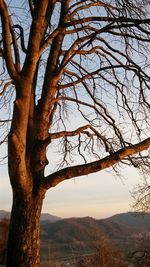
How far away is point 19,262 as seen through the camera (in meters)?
4.91

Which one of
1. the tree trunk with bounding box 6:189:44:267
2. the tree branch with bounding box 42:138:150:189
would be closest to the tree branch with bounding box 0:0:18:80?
the tree branch with bounding box 42:138:150:189

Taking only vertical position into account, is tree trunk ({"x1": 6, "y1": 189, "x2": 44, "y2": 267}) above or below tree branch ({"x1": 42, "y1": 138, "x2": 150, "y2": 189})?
below

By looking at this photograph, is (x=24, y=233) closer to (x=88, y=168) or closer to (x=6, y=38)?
(x=88, y=168)

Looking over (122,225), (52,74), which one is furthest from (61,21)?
(122,225)

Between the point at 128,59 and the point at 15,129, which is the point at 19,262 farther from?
the point at 128,59

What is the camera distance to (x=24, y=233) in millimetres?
4988

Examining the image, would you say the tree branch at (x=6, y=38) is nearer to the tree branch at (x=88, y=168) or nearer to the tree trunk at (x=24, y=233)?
the tree branch at (x=88, y=168)

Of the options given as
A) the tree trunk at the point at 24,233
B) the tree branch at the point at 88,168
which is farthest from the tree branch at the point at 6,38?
the tree trunk at the point at 24,233

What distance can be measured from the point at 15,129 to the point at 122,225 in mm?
76241

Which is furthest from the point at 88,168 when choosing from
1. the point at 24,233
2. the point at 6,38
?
the point at 6,38

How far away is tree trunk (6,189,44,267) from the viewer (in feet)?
16.2

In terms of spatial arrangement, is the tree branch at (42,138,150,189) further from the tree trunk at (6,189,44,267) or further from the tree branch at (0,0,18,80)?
the tree branch at (0,0,18,80)

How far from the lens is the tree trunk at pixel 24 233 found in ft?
16.2

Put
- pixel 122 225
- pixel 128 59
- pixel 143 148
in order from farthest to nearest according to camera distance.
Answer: pixel 122 225 → pixel 128 59 → pixel 143 148
